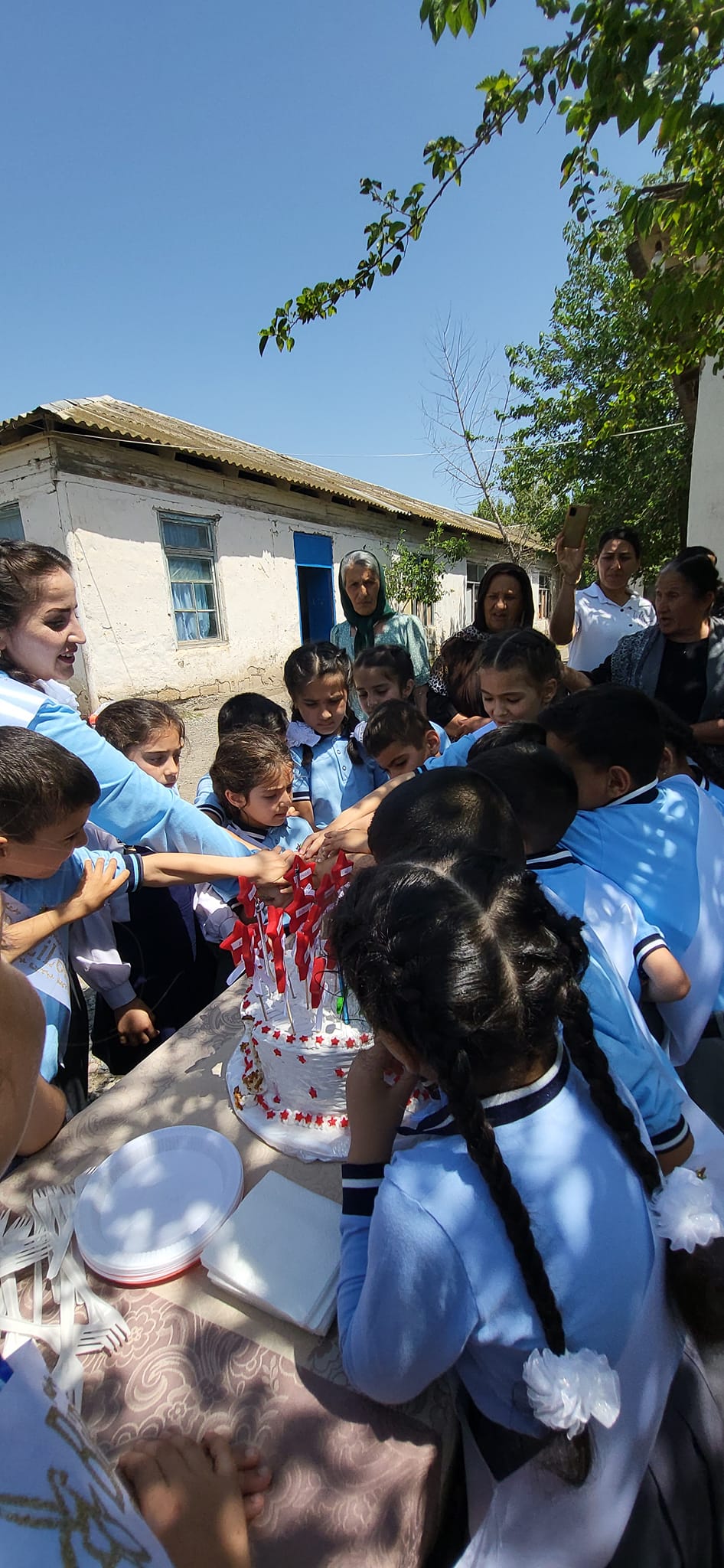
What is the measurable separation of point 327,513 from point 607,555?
10.5 meters

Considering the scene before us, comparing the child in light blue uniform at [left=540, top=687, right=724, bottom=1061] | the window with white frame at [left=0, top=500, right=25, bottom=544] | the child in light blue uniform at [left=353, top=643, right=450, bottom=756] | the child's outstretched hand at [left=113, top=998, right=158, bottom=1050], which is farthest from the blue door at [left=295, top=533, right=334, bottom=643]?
the child in light blue uniform at [left=540, top=687, right=724, bottom=1061]

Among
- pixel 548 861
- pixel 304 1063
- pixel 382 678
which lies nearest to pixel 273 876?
pixel 304 1063

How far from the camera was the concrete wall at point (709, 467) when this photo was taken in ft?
19.8

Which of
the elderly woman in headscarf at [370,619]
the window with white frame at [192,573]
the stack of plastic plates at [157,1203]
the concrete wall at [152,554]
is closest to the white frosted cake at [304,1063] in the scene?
the stack of plastic plates at [157,1203]

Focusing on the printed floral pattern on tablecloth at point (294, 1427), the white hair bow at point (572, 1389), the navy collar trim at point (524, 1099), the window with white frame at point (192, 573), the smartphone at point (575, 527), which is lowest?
the printed floral pattern on tablecloth at point (294, 1427)

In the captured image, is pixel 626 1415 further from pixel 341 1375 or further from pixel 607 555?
pixel 607 555

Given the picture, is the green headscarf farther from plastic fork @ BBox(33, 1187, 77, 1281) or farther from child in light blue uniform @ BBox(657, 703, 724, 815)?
plastic fork @ BBox(33, 1187, 77, 1281)

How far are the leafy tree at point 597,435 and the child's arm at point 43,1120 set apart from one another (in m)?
9.36

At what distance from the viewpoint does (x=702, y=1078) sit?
1.76m

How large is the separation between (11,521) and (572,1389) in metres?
9.93

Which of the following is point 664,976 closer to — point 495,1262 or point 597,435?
point 495,1262

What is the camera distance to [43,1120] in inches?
58.5

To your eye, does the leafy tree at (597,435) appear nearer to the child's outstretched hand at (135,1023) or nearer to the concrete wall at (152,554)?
the concrete wall at (152,554)

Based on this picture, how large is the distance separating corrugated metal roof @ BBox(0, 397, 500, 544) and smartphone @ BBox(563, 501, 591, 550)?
6.71 m
